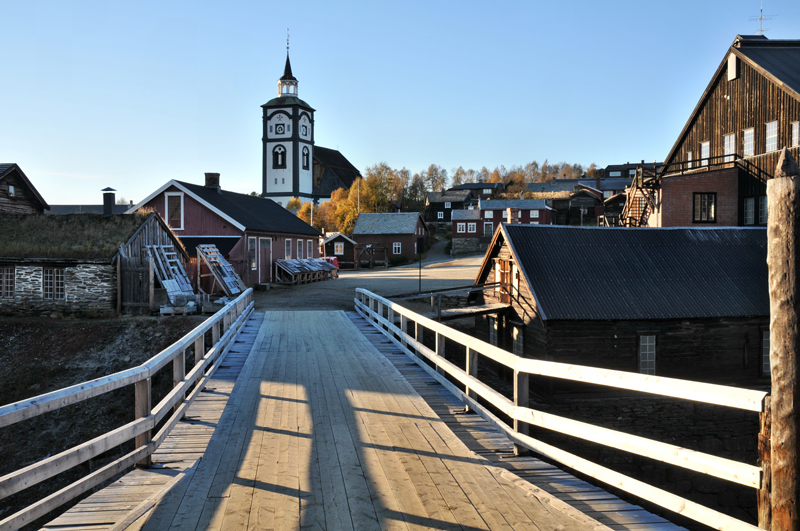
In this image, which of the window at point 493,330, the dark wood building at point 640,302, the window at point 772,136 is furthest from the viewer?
the window at point 772,136

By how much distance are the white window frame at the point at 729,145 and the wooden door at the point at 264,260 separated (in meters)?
27.5

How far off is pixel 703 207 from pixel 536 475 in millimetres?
31522

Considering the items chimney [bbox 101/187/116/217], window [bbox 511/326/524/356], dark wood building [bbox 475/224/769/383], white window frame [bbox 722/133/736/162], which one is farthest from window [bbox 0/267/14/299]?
white window frame [bbox 722/133/736/162]

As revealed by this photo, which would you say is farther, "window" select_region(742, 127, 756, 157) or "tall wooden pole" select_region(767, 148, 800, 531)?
"window" select_region(742, 127, 756, 157)

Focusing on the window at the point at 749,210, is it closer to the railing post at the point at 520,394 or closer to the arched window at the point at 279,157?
the railing post at the point at 520,394

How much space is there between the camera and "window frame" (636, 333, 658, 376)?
19.7 metres

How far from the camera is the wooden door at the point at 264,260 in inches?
1351

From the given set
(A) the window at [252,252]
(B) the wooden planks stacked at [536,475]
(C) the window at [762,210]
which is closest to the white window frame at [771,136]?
(C) the window at [762,210]

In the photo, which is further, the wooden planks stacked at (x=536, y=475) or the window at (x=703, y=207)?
the window at (x=703, y=207)

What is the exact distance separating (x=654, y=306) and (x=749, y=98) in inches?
783

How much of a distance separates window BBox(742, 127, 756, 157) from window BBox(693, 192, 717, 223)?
3.02 metres

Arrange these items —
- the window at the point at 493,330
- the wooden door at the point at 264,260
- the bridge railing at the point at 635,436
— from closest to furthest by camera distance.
→ the bridge railing at the point at 635,436, the window at the point at 493,330, the wooden door at the point at 264,260

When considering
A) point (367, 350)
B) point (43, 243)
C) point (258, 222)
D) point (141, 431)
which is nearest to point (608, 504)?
point (141, 431)

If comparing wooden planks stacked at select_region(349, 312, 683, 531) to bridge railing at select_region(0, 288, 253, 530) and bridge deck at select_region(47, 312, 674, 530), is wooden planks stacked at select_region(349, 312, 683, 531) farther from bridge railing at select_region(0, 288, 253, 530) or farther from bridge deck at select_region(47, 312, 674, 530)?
bridge railing at select_region(0, 288, 253, 530)
